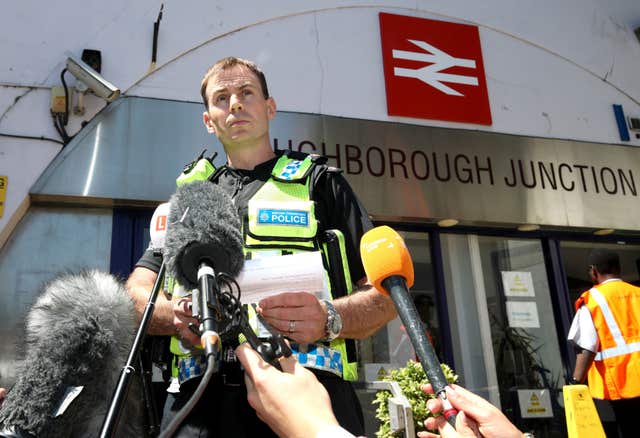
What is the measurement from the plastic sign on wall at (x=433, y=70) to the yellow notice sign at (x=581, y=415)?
10.0 feet

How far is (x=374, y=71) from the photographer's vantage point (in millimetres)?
6047

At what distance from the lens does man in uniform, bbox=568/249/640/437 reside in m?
4.68

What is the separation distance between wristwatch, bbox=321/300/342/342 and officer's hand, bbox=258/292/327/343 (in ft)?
0.31

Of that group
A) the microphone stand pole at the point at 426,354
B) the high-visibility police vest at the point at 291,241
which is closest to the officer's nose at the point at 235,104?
the high-visibility police vest at the point at 291,241

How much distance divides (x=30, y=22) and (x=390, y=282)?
5055 millimetres

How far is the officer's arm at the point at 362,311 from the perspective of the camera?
1807 mm

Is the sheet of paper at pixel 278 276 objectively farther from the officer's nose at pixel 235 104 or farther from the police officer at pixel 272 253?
the officer's nose at pixel 235 104

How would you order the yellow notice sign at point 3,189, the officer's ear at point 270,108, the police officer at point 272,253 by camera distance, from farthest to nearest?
the yellow notice sign at point 3,189 → the officer's ear at point 270,108 → the police officer at point 272,253

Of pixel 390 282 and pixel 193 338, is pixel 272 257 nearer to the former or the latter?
pixel 193 338

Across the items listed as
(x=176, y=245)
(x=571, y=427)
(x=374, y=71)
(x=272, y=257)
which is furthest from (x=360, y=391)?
(x=176, y=245)

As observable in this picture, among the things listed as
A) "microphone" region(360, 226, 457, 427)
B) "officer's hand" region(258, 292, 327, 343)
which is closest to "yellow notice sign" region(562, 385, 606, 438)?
"officer's hand" region(258, 292, 327, 343)

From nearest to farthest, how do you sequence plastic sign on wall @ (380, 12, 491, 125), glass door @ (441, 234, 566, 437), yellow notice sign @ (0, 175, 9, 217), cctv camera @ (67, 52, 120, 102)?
yellow notice sign @ (0, 175, 9, 217) → cctv camera @ (67, 52, 120, 102) → glass door @ (441, 234, 566, 437) → plastic sign on wall @ (380, 12, 491, 125)

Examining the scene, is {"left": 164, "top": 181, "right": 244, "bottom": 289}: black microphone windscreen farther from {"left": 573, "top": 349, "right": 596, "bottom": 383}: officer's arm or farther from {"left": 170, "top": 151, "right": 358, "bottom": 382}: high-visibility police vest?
{"left": 573, "top": 349, "right": 596, "bottom": 383}: officer's arm

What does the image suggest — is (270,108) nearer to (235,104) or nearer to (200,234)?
(235,104)
